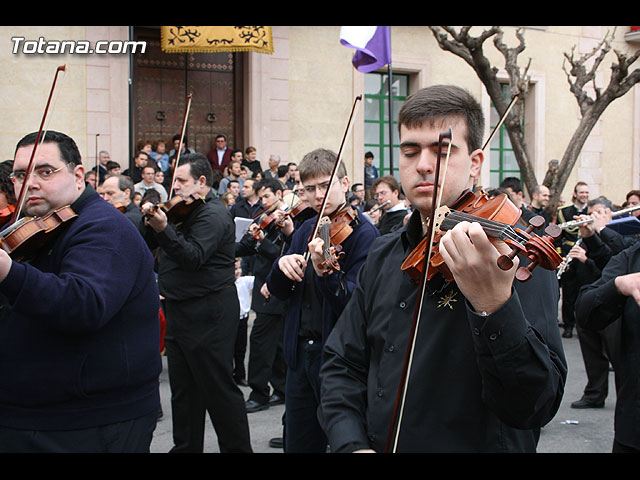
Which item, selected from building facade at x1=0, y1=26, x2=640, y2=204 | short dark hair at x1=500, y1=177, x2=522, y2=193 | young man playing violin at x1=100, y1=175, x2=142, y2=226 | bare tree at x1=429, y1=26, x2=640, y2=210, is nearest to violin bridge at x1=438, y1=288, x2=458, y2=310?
young man playing violin at x1=100, y1=175, x2=142, y2=226

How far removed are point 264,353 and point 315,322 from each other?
260cm

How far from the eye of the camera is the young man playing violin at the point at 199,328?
14.4 ft

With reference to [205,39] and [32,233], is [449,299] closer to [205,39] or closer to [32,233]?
[32,233]

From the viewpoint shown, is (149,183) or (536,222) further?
(149,183)

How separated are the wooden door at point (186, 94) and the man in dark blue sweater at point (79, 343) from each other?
38.4 feet

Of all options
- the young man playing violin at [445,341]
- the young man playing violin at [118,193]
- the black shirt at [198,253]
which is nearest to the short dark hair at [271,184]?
the young man playing violin at [118,193]

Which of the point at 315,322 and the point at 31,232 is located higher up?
the point at 31,232

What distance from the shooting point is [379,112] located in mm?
16453

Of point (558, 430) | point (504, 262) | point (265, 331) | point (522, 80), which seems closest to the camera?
point (504, 262)

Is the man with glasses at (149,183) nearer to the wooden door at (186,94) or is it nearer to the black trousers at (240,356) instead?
the black trousers at (240,356)

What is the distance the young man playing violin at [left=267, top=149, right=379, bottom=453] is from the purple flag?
609cm

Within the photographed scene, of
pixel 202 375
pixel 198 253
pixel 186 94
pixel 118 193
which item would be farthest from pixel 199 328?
pixel 186 94

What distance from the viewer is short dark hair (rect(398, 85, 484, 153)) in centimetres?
201

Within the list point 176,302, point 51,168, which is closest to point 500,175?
point 176,302
